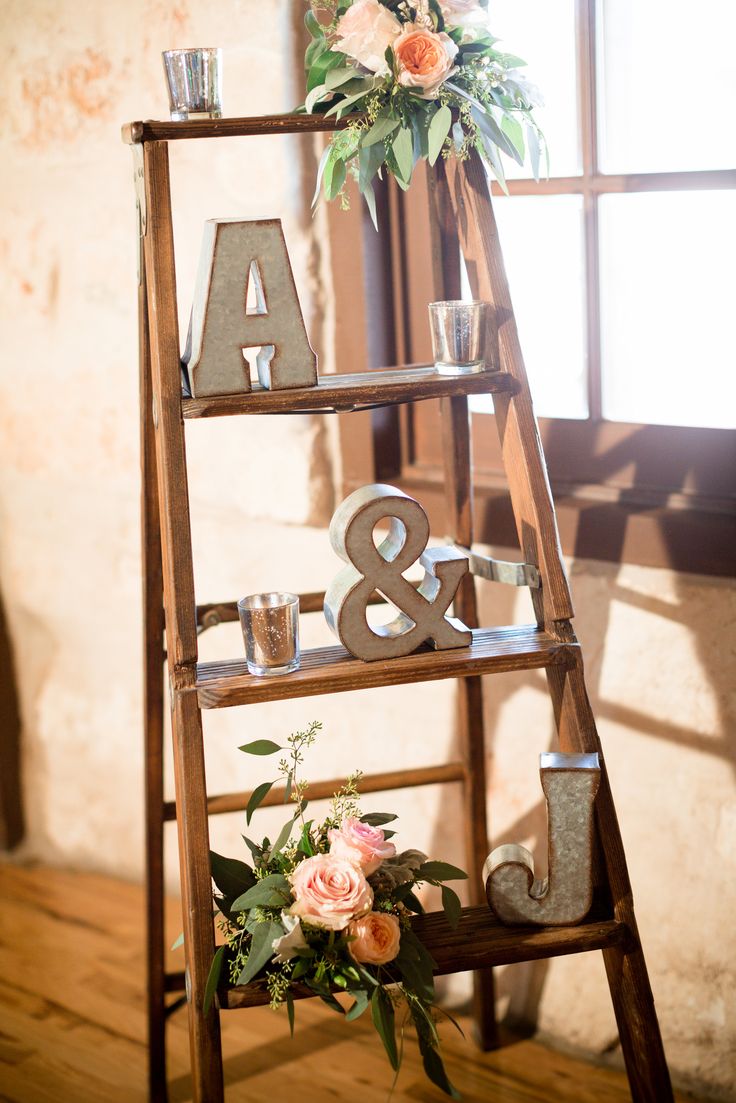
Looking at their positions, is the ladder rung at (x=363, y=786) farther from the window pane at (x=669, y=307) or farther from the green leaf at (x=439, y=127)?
the green leaf at (x=439, y=127)

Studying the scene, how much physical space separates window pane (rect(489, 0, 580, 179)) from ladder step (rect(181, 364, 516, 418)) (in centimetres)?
69

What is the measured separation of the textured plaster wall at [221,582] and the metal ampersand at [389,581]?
0.53 metres

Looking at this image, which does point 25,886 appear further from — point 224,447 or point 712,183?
point 712,183

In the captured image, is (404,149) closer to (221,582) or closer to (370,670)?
(370,670)

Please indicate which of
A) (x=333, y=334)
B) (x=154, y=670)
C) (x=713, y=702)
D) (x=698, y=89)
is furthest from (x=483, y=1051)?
(x=698, y=89)

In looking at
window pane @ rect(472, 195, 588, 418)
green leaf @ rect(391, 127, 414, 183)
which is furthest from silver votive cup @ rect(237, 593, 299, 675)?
window pane @ rect(472, 195, 588, 418)

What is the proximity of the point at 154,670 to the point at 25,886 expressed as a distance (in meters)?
1.10

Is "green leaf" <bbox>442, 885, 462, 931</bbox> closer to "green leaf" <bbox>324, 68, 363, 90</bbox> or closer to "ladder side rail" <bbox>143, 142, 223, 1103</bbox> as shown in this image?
"ladder side rail" <bbox>143, 142, 223, 1103</bbox>

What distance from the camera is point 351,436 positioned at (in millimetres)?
2172

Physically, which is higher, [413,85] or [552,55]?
[552,55]

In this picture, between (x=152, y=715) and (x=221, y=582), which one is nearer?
(x=152, y=715)

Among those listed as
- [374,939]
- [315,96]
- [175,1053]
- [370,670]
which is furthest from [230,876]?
[315,96]

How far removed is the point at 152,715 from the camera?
1947 mm

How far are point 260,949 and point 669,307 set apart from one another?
1.18 m
